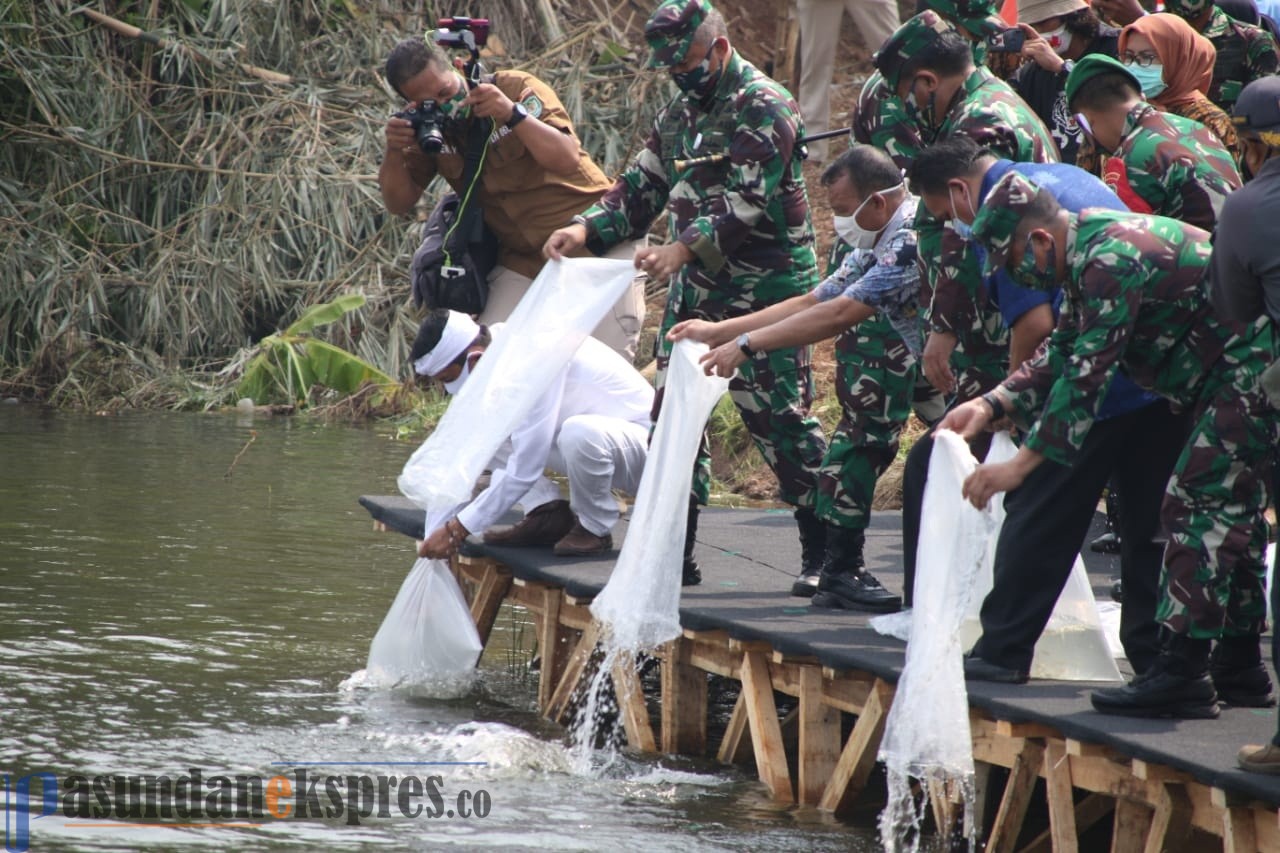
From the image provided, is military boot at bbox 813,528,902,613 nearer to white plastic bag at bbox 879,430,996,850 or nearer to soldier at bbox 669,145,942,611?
soldier at bbox 669,145,942,611

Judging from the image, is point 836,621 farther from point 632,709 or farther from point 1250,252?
point 1250,252

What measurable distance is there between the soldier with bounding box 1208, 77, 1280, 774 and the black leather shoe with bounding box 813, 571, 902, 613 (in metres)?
1.80

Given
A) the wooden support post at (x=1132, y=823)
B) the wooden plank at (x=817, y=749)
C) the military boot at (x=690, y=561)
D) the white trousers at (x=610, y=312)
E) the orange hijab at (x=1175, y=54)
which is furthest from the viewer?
the white trousers at (x=610, y=312)

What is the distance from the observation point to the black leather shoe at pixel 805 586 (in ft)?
19.9

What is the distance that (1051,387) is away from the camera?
4.52 m

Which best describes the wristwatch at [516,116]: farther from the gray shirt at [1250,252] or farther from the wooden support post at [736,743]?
the gray shirt at [1250,252]

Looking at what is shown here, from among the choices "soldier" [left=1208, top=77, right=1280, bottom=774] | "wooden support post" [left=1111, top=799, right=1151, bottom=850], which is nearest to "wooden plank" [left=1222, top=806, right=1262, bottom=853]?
"soldier" [left=1208, top=77, right=1280, bottom=774]

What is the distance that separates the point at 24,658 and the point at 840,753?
3.33 m

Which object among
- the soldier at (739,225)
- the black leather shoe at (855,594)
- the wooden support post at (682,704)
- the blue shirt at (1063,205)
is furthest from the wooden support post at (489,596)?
the blue shirt at (1063,205)

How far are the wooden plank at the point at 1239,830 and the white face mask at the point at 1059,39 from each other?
3937mm

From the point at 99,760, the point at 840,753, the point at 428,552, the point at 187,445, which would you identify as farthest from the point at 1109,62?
the point at 187,445

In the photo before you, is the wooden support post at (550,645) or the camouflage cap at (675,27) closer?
the camouflage cap at (675,27)

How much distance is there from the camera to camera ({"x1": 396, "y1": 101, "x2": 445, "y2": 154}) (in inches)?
277

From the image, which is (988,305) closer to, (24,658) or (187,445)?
(24,658)
